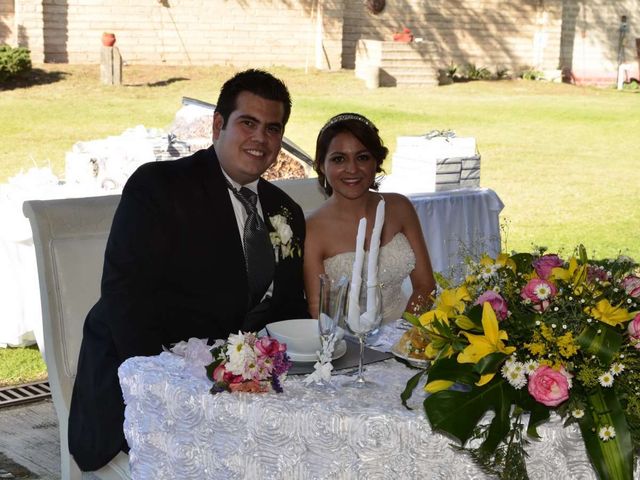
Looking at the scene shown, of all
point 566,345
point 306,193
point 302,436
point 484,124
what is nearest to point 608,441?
point 566,345

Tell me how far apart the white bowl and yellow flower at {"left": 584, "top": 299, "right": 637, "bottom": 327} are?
85 cm

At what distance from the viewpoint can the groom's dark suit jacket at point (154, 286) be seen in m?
3.55

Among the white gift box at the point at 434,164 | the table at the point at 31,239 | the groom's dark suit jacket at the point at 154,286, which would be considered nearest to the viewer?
the groom's dark suit jacket at the point at 154,286

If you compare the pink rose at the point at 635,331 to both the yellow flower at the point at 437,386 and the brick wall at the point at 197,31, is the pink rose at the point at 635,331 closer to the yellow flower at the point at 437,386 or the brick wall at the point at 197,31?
the yellow flower at the point at 437,386

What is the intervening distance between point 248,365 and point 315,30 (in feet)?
92.3

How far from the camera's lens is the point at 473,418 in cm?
258

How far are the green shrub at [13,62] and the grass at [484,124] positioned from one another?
0.46 meters

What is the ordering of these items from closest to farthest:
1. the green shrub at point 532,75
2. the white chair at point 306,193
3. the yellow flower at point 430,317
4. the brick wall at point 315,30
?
the yellow flower at point 430,317 < the white chair at point 306,193 < the brick wall at point 315,30 < the green shrub at point 532,75

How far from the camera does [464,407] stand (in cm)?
259

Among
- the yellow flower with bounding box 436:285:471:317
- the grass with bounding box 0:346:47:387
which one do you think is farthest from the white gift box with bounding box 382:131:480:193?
the yellow flower with bounding box 436:285:471:317

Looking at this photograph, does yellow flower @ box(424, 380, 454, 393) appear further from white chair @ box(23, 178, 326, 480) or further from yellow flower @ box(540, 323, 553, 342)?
white chair @ box(23, 178, 326, 480)

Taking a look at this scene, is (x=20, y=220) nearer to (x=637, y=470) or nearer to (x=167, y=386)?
(x=167, y=386)

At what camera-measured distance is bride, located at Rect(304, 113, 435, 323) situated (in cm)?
477

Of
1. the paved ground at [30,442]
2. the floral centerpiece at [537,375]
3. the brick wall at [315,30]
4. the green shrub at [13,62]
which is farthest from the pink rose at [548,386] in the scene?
the brick wall at [315,30]
